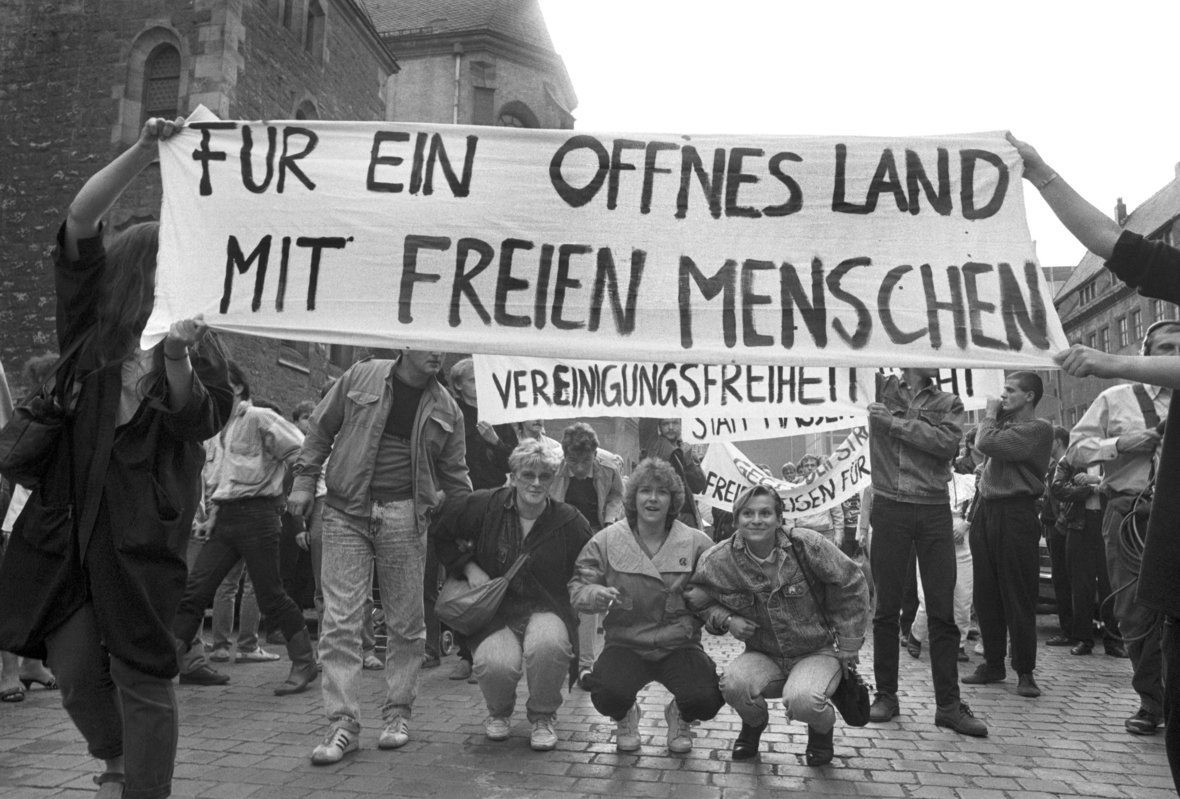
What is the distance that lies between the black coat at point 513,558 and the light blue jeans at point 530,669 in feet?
0.53

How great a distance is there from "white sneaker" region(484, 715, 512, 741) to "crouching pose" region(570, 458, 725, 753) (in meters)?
0.47

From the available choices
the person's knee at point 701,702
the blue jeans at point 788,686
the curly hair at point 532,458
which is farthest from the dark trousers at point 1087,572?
the curly hair at point 532,458

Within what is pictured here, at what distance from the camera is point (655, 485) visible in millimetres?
4859

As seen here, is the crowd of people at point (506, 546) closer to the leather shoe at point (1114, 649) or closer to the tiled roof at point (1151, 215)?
the leather shoe at point (1114, 649)

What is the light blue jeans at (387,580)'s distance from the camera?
458cm

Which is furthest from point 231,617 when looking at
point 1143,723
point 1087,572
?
point 1087,572

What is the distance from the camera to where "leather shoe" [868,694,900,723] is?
526 cm

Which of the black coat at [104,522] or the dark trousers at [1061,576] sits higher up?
the black coat at [104,522]

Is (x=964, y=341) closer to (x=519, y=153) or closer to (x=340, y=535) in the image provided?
(x=519, y=153)

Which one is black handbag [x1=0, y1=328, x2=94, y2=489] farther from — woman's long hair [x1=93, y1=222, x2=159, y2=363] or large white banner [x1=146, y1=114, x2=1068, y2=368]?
large white banner [x1=146, y1=114, x2=1068, y2=368]

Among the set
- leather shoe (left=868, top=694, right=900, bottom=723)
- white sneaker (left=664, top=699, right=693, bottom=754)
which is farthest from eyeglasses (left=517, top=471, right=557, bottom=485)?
leather shoe (left=868, top=694, right=900, bottom=723)

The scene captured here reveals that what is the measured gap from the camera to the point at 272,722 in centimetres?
504

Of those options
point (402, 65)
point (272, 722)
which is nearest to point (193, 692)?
point (272, 722)

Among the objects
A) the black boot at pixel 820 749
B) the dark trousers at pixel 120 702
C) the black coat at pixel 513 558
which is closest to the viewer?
the dark trousers at pixel 120 702
